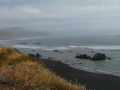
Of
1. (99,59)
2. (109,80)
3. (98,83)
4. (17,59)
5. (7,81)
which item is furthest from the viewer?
(99,59)

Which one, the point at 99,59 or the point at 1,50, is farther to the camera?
the point at 99,59

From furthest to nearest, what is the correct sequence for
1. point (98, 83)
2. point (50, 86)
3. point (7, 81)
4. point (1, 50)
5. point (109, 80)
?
1. point (109, 80)
2. point (98, 83)
3. point (1, 50)
4. point (50, 86)
5. point (7, 81)

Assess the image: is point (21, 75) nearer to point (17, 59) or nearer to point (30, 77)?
point (30, 77)

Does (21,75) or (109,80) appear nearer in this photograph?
(21,75)

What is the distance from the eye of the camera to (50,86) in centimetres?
638

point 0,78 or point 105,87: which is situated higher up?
point 0,78

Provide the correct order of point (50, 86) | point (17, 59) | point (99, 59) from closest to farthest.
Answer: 1. point (50, 86)
2. point (17, 59)
3. point (99, 59)

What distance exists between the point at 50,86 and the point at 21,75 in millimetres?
897

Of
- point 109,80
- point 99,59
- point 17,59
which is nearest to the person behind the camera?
point 17,59

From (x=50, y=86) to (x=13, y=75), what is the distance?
1.09m

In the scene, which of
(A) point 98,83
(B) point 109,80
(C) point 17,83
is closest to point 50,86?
(C) point 17,83

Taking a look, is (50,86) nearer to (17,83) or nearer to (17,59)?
(17,83)

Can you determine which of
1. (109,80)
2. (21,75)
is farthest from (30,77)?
(109,80)

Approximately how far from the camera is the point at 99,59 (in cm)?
4200
